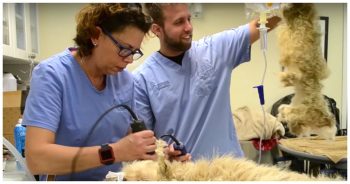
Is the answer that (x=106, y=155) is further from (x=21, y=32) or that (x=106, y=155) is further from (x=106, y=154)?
(x=21, y=32)

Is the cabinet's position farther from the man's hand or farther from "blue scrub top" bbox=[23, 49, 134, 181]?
the man's hand

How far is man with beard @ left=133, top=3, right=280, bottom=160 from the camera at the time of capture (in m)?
1.06

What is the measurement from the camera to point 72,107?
84cm

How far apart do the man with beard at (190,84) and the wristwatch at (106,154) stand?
1.03 feet

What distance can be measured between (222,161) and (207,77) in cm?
45

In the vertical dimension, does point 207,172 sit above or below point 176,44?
below

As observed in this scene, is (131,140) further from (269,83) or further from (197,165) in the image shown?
(269,83)

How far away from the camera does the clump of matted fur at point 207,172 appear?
65 cm

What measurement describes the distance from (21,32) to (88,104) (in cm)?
171

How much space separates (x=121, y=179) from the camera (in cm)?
66

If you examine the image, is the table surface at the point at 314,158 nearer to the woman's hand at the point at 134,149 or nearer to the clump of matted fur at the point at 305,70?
the clump of matted fur at the point at 305,70

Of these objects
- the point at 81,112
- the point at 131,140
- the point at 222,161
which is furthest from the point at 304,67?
the point at 81,112

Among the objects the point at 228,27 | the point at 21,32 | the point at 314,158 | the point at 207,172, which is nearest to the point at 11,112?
the point at 21,32

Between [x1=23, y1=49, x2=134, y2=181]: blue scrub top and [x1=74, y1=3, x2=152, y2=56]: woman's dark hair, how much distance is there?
0.31ft
